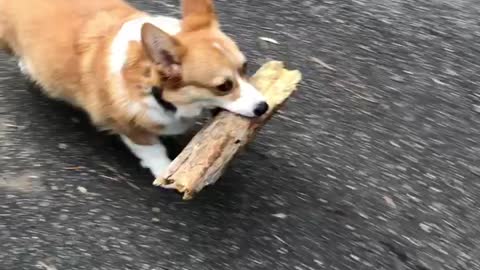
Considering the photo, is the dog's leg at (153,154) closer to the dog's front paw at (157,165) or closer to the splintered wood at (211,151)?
the dog's front paw at (157,165)

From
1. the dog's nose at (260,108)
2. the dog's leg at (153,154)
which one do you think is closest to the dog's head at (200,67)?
the dog's nose at (260,108)

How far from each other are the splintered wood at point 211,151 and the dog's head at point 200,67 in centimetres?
4

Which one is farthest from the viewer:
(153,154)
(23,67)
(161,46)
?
(23,67)

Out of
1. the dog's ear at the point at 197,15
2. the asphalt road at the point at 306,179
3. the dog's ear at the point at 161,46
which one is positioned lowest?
the asphalt road at the point at 306,179

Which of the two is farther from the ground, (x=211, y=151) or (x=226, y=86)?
(x=226, y=86)

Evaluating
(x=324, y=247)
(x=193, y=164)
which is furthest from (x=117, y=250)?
(x=324, y=247)

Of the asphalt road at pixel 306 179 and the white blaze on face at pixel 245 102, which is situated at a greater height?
the white blaze on face at pixel 245 102

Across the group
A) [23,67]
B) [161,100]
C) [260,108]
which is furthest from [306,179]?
[23,67]

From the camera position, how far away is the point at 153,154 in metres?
2.12

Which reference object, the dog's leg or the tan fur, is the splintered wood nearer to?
the tan fur

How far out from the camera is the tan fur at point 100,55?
1.88 metres

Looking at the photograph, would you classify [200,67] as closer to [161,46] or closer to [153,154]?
[161,46]

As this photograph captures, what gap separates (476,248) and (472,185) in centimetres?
20

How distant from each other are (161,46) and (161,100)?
150 mm
